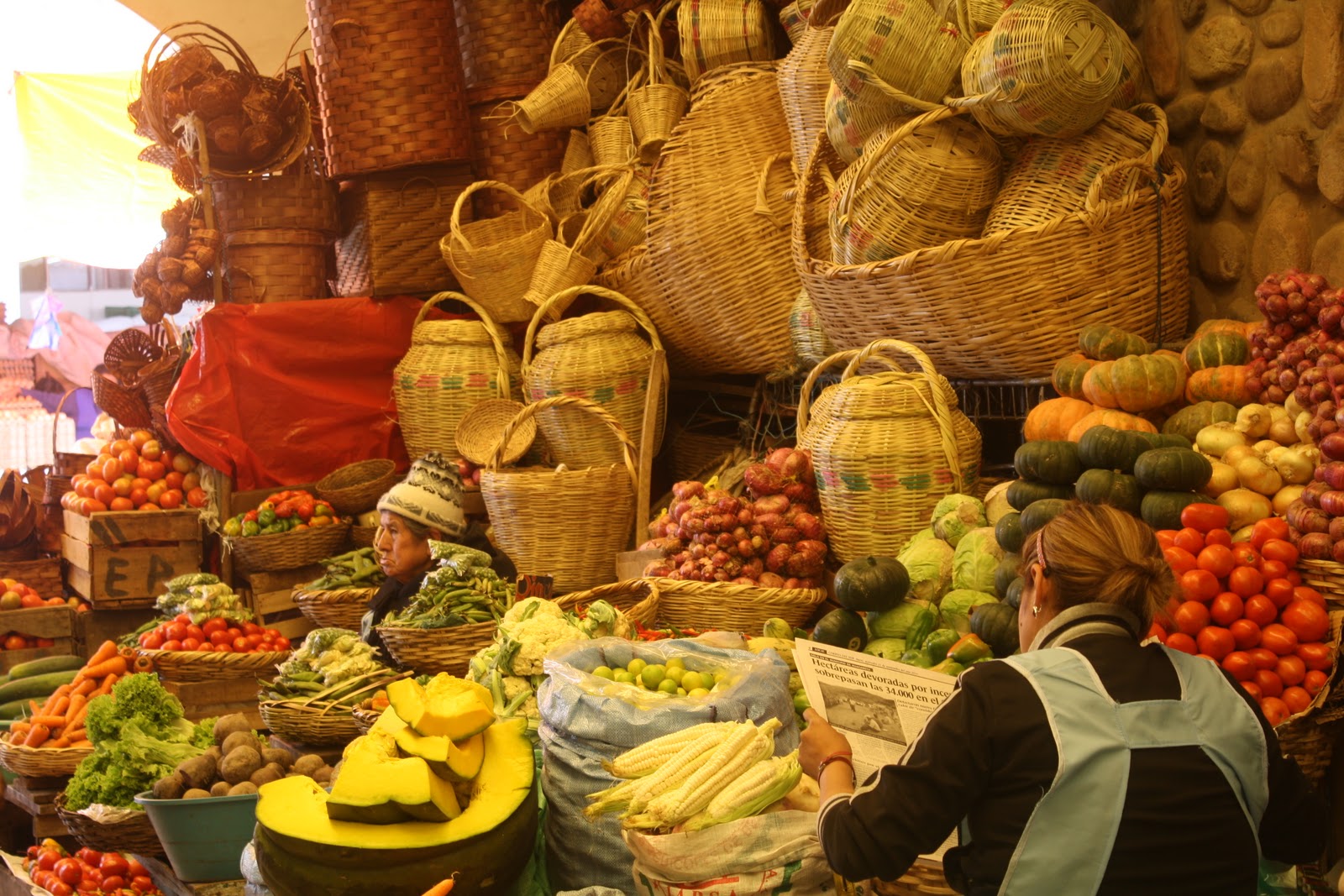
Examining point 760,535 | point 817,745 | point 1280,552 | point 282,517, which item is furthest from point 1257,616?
point 282,517

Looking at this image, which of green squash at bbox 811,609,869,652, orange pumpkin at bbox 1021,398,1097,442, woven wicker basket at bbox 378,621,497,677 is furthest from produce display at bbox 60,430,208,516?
orange pumpkin at bbox 1021,398,1097,442

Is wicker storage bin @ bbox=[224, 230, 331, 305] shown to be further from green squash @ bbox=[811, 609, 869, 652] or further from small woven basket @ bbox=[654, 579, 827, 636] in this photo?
green squash @ bbox=[811, 609, 869, 652]

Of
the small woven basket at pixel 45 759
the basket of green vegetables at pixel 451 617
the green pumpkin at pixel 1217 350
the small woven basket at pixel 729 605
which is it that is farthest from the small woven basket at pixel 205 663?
the green pumpkin at pixel 1217 350

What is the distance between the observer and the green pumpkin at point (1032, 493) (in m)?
3.11

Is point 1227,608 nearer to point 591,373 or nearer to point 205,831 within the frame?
point 205,831

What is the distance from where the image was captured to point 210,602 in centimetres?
454

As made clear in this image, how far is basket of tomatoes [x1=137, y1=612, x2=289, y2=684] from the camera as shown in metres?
4.20

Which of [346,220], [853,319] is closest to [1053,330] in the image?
[853,319]

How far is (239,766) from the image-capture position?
9.31 feet

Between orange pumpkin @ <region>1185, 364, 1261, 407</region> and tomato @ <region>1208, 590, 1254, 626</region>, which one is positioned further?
orange pumpkin @ <region>1185, 364, 1261, 407</region>

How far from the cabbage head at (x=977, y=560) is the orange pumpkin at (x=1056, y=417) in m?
0.31

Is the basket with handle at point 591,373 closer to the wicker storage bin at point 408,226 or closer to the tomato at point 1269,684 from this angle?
the wicker storage bin at point 408,226

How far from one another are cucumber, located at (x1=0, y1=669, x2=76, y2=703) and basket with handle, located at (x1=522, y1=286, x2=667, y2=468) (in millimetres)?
2160

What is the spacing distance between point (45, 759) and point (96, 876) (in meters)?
0.64
